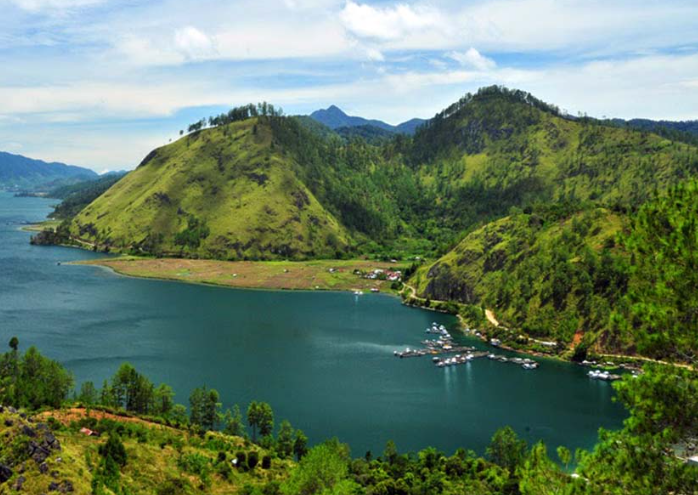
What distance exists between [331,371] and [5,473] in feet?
295

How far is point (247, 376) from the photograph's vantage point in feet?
419

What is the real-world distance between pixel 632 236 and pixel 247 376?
376ft

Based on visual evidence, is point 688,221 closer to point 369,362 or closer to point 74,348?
point 369,362

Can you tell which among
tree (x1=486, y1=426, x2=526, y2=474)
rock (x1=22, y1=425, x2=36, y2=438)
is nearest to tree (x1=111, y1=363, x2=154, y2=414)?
rock (x1=22, y1=425, x2=36, y2=438)

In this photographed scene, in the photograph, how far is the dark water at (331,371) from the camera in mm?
104438

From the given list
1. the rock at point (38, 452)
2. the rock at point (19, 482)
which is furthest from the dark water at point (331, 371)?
the rock at point (19, 482)

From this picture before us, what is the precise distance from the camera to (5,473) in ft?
152

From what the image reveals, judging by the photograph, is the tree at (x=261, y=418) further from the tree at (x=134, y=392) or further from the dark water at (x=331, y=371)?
the tree at (x=134, y=392)

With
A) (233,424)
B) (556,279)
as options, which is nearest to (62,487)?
(233,424)

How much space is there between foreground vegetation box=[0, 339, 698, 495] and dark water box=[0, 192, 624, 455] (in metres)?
10.9

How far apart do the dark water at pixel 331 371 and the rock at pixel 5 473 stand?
57199mm

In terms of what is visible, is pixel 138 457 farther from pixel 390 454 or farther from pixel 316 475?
pixel 390 454

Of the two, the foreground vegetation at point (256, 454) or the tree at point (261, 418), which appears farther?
the tree at point (261, 418)

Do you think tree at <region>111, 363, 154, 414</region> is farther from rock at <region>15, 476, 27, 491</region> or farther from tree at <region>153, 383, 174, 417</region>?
rock at <region>15, 476, 27, 491</region>
